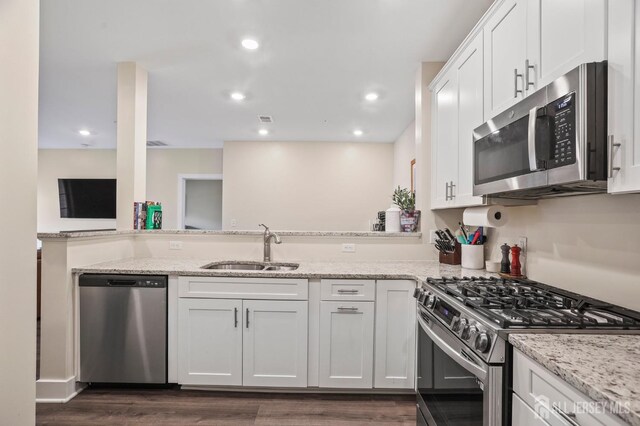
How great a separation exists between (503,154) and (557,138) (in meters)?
0.36

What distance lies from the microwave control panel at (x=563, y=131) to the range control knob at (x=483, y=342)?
0.65 m

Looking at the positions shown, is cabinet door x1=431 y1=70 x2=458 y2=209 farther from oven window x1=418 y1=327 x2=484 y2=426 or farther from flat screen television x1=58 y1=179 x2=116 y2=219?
flat screen television x1=58 y1=179 x2=116 y2=219

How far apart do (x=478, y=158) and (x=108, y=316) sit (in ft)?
8.49

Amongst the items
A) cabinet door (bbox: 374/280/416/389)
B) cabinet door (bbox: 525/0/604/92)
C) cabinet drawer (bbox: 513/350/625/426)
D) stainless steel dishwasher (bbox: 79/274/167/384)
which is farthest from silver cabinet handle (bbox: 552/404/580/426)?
stainless steel dishwasher (bbox: 79/274/167/384)

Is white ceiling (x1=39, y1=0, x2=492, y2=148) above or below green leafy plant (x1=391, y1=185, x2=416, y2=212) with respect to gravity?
above

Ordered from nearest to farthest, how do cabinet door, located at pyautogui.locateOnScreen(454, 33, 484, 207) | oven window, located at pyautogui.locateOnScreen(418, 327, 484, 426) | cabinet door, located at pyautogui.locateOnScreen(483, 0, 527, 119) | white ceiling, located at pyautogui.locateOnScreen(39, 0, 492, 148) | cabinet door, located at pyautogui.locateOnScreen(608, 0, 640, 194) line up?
cabinet door, located at pyautogui.locateOnScreen(608, 0, 640, 194), oven window, located at pyautogui.locateOnScreen(418, 327, 484, 426), cabinet door, located at pyautogui.locateOnScreen(483, 0, 527, 119), cabinet door, located at pyautogui.locateOnScreen(454, 33, 484, 207), white ceiling, located at pyautogui.locateOnScreen(39, 0, 492, 148)

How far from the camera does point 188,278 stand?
226 cm

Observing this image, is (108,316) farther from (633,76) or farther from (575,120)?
(633,76)

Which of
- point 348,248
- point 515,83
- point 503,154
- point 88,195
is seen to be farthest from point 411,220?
point 88,195

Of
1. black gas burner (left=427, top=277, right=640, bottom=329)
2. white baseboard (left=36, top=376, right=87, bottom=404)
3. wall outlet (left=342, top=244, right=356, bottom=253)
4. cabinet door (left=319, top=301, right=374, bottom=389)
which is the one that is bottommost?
white baseboard (left=36, top=376, right=87, bottom=404)

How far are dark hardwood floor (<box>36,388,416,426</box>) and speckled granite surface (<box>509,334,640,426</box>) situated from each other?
54.9 inches

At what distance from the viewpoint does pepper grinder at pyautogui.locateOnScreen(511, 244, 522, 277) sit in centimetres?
195

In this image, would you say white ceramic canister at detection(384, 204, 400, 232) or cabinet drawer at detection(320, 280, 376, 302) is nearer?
cabinet drawer at detection(320, 280, 376, 302)

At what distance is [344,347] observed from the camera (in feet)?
7.32
